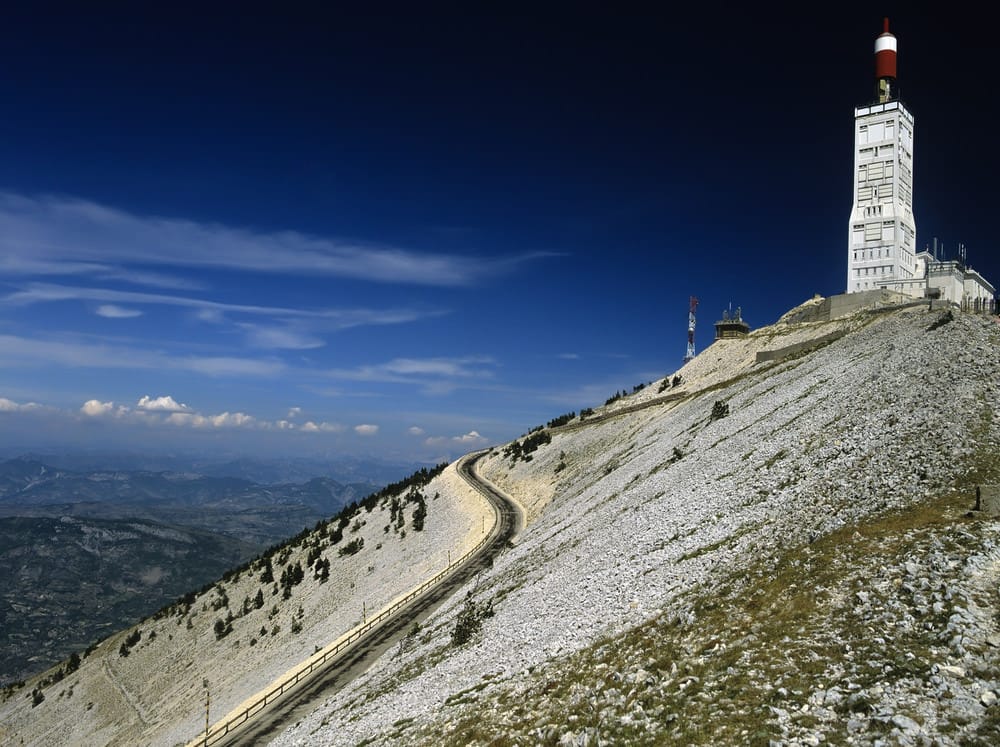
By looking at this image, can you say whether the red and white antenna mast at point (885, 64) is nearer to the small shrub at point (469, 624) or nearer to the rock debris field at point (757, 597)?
the rock debris field at point (757, 597)

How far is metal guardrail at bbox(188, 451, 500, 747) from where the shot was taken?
3107 cm

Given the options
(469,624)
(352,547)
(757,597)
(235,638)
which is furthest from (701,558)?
(352,547)

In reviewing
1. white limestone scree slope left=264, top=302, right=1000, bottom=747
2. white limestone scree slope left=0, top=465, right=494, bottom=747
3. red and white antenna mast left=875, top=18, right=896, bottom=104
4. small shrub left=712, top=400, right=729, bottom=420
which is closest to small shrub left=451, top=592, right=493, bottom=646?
white limestone scree slope left=264, top=302, right=1000, bottom=747

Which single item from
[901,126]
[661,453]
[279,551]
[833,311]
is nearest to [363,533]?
[279,551]

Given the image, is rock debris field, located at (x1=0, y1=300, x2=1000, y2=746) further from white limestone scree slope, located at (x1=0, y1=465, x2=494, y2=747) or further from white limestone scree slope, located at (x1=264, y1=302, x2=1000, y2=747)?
white limestone scree slope, located at (x1=0, y1=465, x2=494, y2=747)

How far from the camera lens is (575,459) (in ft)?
228

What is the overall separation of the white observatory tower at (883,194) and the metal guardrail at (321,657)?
56.8 metres

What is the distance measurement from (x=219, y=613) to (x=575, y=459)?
39.8 meters

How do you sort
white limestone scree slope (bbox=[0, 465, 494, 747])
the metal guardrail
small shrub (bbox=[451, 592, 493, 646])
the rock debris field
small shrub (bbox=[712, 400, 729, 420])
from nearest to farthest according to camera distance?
the rock debris field
small shrub (bbox=[451, 592, 493, 646])
the metal guardrail
small shrub (bbox=[712, 400, 729, 420])
white limestone scree slope (bbox=[0, 465, 494, 747])

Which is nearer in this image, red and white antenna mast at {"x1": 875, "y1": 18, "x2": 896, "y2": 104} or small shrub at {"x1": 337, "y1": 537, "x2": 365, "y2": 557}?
small shrub at {"x1": 337, "y1": 537, "x2": 365, "y2": 557}

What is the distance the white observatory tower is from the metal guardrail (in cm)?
5679

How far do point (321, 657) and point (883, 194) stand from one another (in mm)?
77090

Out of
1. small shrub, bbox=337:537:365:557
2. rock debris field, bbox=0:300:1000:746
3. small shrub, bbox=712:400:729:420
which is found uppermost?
small shrub, bbox=712:400:729:420

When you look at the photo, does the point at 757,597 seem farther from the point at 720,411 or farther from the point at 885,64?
the point at 885,64
